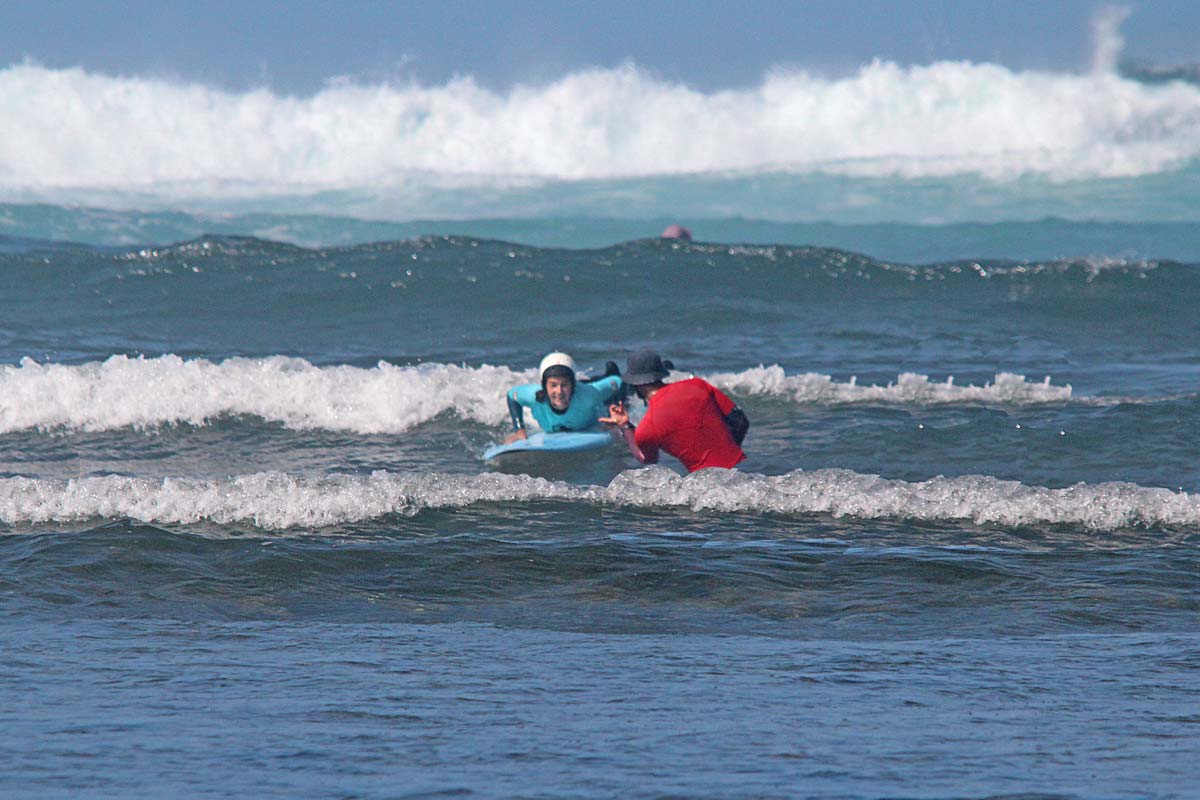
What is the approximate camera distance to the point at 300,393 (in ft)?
42.1

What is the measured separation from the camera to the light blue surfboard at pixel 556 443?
34.9 feet

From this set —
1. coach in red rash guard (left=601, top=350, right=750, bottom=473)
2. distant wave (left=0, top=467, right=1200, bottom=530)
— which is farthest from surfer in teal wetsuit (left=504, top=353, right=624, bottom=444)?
distant wave (left=0, top=467, right=1200, bottom=530)

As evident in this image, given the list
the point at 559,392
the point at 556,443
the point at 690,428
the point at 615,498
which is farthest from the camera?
the point at 559,392

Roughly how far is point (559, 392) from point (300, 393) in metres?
3.14

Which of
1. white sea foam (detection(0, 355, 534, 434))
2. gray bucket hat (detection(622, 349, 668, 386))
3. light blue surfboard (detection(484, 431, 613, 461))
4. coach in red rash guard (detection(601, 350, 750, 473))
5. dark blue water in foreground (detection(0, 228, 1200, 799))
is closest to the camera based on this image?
dark blue water in foreground (detection(0, 228, 1200, 799))

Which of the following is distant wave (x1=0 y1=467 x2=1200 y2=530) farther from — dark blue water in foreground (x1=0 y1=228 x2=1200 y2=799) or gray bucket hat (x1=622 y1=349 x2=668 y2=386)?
gray bucket hat (x1=622 y1=349 x2=668 y2=386)

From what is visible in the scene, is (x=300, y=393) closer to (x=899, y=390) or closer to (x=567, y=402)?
(x=567, y=402)

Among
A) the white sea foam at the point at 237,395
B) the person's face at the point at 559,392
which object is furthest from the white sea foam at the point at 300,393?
the person's face at the point at 559,392

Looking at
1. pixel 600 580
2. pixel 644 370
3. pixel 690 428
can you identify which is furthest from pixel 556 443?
pixel 600 580

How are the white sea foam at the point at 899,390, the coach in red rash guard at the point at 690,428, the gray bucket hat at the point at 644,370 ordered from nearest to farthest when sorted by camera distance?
the coach in red rash guard at the point at 690,428
the gray bucket hat at the point at 644,370
the white sea foam at the point at 899,390

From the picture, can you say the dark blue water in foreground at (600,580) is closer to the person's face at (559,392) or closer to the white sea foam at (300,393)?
the white sea foam at (300,393)

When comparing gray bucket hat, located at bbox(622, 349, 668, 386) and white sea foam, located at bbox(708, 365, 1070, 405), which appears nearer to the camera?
gray bucket hat, located at bbox(622, 349, 668, 386)

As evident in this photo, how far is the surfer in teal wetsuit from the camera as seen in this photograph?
35.7 feet

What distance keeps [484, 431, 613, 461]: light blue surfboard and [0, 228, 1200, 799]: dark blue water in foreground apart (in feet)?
0.62
